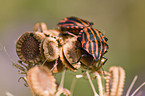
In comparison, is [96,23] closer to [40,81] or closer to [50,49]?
[50,49]

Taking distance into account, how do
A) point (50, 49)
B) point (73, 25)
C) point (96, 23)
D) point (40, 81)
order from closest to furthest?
point (40, 81)
point (50, 49)
point (73, 25)
point (96, 23)

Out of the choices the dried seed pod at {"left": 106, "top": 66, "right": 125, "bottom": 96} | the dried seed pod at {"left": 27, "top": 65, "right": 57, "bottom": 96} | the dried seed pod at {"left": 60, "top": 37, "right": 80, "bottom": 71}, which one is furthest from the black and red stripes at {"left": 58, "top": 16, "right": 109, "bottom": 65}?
the dried seed pod at {"left": 27, "top": 65, "right": 57, "bottom": 96}

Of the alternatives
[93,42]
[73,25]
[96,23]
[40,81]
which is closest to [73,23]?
[73,25]

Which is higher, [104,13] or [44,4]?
[44,4]

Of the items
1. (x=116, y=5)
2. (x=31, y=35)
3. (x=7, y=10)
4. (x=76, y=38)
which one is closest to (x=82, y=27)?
(x=76, y=38)

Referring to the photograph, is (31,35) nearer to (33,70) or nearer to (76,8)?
(33,70)

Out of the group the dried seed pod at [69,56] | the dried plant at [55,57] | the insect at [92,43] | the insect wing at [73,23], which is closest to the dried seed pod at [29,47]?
the dried plant at [55,57]
